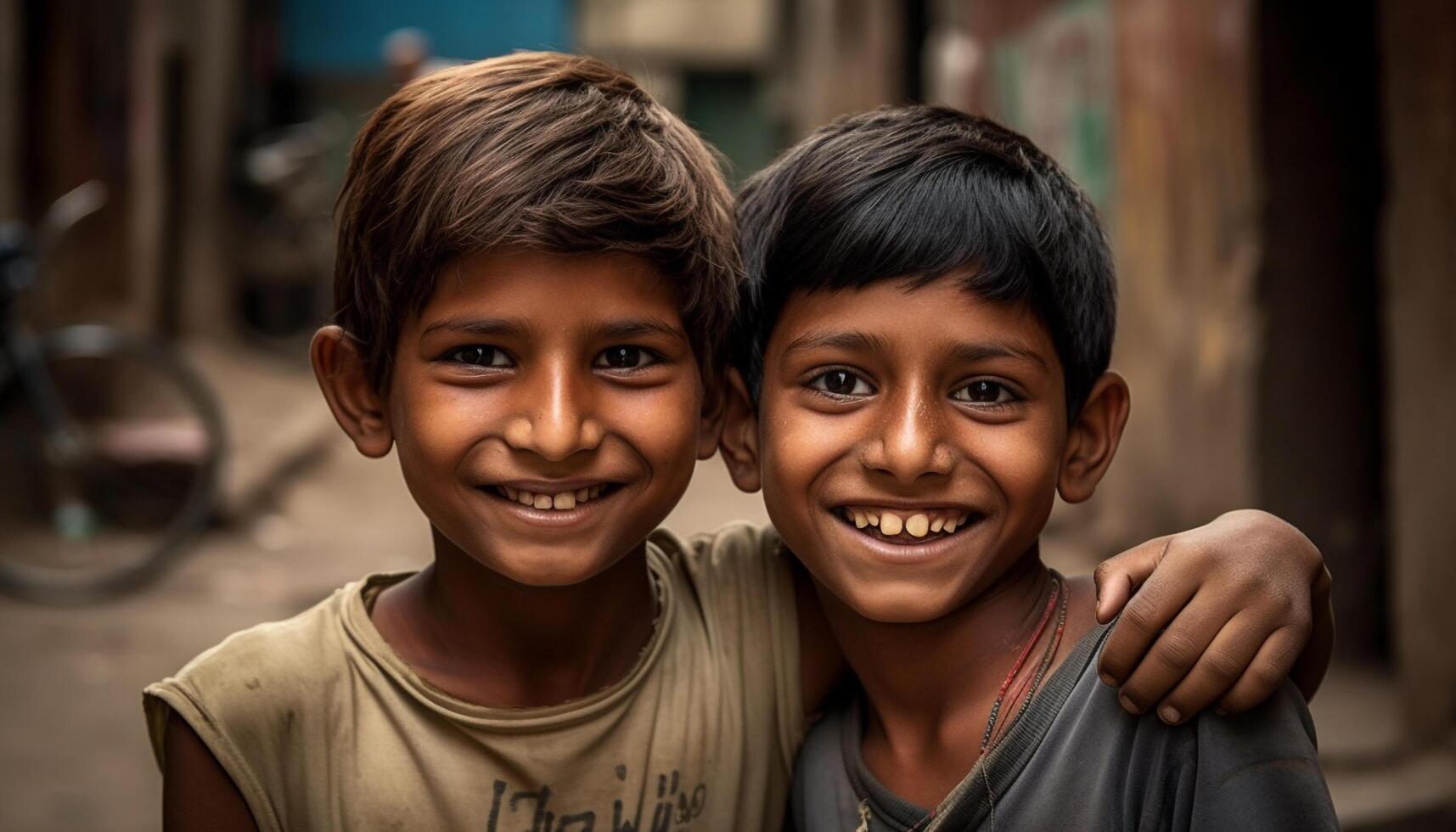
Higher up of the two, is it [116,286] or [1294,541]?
[1294,541]

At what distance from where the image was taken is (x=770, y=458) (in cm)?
166

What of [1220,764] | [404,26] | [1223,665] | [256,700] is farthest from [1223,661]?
[404,26]

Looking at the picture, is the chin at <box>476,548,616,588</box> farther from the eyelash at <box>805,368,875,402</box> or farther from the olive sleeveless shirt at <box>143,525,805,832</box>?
the eyelash at <box>805,368,875,402</box>

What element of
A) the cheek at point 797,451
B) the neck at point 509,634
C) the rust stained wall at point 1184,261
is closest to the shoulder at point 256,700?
the neck at point 509,634

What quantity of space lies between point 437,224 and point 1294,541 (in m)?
0.98

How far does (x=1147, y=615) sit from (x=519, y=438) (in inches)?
26.9

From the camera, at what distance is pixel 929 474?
1.55 metres

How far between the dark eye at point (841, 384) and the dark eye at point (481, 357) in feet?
1.17

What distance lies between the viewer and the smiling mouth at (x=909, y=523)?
158cm

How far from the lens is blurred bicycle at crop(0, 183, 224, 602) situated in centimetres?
505

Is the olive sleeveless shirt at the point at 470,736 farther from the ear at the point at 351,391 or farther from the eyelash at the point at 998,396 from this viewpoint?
the eyelash at the point at 998,396

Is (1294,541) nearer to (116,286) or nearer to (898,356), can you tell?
(898,356)

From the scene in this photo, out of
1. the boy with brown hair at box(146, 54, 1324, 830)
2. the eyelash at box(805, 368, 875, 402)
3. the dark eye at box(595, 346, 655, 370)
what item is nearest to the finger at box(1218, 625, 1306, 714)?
the boy with brown hair at box(146, 54, 1324, 830)

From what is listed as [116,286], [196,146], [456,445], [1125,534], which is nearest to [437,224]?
[456,445]
